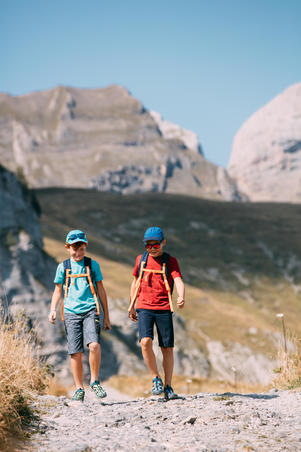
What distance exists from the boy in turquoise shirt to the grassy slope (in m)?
54.7

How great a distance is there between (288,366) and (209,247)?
10744 cm

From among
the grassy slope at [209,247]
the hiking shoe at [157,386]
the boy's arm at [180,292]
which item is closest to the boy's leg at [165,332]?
the hiking shoe at [157,386]

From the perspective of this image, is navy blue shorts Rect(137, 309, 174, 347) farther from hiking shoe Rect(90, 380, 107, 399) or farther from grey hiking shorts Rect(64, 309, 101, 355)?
hiking shoe Rect(90, 380, 107, 399)

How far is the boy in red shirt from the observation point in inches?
338

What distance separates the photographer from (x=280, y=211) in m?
145

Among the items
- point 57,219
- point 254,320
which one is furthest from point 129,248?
point 254,320

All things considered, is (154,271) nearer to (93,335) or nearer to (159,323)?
(159,323)

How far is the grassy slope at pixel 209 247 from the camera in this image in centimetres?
7212

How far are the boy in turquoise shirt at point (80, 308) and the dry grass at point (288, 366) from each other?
360cm

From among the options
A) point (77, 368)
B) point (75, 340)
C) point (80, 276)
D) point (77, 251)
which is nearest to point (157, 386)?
point (77, 368)

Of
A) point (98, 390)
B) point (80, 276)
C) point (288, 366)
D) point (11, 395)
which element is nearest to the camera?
point (11, 395)

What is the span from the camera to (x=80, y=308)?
28.1ft

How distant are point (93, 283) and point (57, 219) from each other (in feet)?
375

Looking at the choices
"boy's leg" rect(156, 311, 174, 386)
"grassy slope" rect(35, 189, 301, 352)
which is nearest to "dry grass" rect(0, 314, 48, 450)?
"boy's leg" rect(156, 311, 174, 386)
